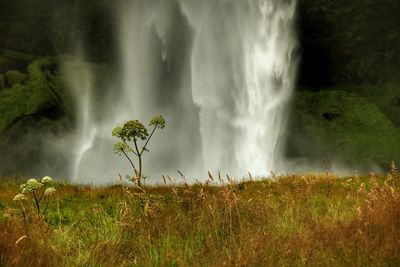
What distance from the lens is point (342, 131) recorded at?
91125mm

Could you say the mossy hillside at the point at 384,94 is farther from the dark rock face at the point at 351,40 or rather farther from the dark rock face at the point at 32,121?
the dark rock face at the point at 32,121

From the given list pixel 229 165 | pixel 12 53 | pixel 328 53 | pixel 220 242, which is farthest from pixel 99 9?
pixel 220 242

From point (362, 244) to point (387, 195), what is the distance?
4.69ft

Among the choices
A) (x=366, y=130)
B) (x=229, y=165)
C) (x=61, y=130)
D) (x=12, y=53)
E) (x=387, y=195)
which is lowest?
(x=387, y=195)

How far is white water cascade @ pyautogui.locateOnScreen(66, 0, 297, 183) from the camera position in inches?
2640

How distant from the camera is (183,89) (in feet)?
323

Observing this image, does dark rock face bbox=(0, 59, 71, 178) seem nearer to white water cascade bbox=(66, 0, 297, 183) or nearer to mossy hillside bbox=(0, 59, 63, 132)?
mossy hillside bbox=(0, 59, 63, 132)

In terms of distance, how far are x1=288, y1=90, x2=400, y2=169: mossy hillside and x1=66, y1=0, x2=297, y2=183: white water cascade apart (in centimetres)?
528

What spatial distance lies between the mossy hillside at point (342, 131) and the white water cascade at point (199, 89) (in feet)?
17.3

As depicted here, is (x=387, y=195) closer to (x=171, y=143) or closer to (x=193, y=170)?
(x=193, y=170)

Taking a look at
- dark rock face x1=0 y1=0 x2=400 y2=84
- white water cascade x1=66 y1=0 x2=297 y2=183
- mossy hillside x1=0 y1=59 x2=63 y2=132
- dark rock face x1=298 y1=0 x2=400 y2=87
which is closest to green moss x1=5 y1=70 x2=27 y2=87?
mossy hillside x1=0 y1=59 x2=63 y2=132

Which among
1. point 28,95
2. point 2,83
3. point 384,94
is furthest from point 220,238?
point 384,94

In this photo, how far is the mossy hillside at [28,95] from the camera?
8794cm

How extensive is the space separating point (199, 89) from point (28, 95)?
31.4 m
